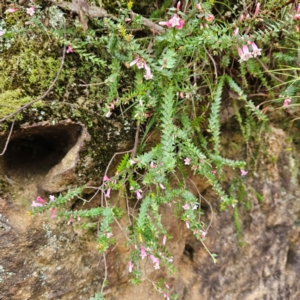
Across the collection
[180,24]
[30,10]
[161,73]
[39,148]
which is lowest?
[39,148]

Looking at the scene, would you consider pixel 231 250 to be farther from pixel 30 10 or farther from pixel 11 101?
pixel 30 10

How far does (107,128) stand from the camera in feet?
5.78

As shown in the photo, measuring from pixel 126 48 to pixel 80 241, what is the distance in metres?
1.18

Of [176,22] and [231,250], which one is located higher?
[176,22]

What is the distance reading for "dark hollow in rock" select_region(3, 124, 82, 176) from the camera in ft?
5.51

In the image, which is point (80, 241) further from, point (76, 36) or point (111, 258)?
point (76, 36)

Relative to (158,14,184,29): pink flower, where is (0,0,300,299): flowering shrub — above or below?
below

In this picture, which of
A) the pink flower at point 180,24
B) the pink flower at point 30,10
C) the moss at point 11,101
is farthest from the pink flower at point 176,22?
the moss at point 11,101

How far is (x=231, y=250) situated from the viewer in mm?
2566

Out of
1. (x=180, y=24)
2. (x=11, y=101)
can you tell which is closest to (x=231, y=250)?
(x=180, y=24)

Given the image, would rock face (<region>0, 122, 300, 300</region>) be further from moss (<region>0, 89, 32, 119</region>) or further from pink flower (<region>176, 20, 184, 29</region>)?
pink flower (<region>176, 20, 184, 29</region>)

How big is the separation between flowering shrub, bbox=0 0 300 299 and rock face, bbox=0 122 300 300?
1.22 feet

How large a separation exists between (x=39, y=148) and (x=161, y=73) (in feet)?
2.93

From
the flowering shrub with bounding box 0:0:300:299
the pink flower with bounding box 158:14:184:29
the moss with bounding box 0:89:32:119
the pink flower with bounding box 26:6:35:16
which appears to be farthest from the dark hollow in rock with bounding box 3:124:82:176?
the pink flower with bounding box 158:14:184:29
